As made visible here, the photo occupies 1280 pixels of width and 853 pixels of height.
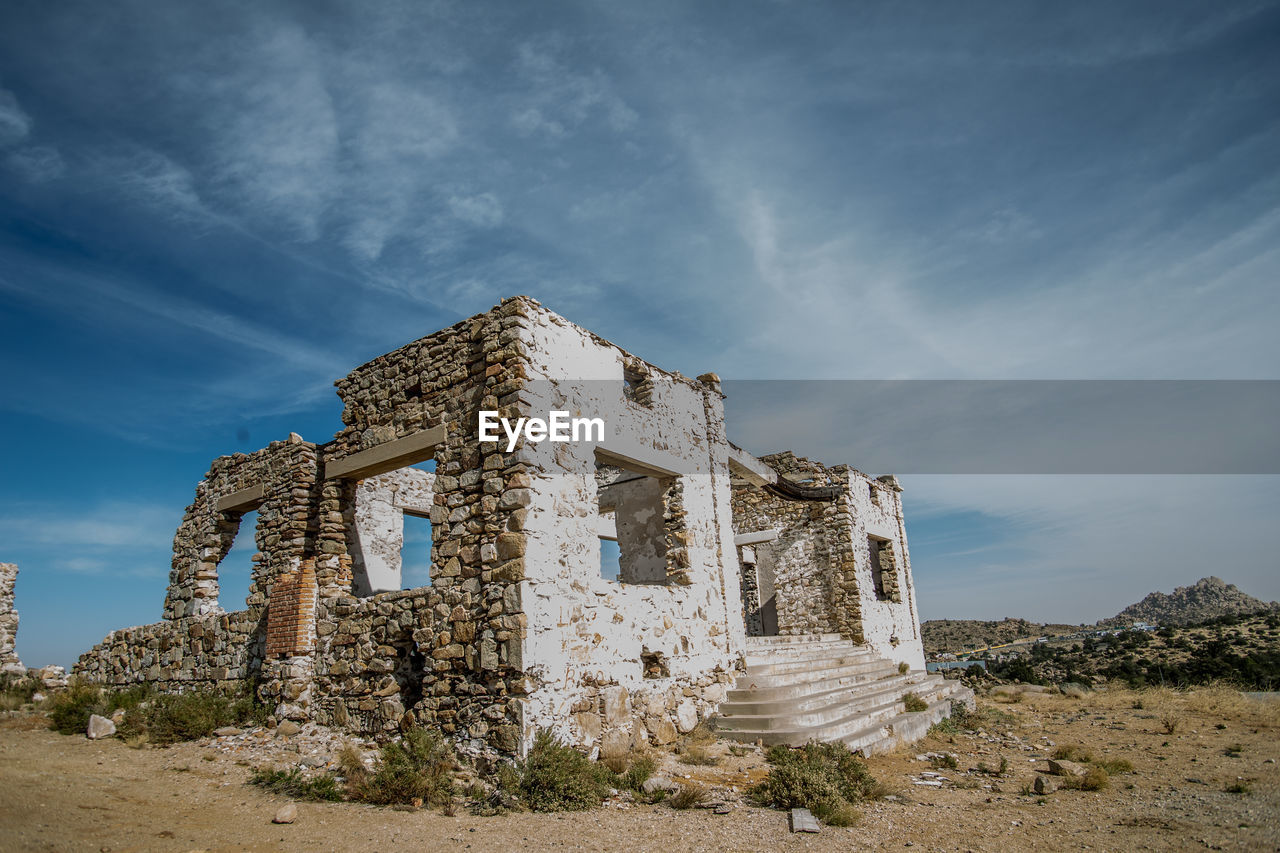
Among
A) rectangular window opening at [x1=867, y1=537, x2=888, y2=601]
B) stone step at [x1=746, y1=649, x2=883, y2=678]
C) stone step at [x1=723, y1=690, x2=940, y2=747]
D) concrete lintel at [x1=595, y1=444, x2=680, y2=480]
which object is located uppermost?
concrete lintel at [x1=595, y1=444, x2=680, y2=480]

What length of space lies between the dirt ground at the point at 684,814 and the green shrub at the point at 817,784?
0.19 meters

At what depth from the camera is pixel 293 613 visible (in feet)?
32.2

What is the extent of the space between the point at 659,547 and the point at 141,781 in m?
7.06

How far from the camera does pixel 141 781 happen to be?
7.12m

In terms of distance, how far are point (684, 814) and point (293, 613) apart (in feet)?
21.5

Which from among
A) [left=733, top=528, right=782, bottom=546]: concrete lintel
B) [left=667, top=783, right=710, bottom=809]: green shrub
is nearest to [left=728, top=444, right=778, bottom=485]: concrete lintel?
[left=733, top=528, right=782, bottom=546]: concrete lintel

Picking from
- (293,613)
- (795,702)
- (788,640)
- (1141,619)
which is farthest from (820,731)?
(1141,619)

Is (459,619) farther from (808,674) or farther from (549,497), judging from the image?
(808,674)

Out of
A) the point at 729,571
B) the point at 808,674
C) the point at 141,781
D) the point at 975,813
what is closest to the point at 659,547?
the point at 729,571

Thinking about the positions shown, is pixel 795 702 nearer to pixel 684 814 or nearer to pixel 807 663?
pixel 807 663

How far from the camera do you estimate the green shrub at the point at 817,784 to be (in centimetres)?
602

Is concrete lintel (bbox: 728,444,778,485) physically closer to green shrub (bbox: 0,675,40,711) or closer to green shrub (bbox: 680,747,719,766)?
green shrub (bbox: 680,747,719,766)

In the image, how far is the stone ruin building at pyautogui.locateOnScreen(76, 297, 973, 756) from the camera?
752 cm

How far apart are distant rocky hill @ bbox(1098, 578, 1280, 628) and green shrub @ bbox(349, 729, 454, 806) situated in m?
49.2
